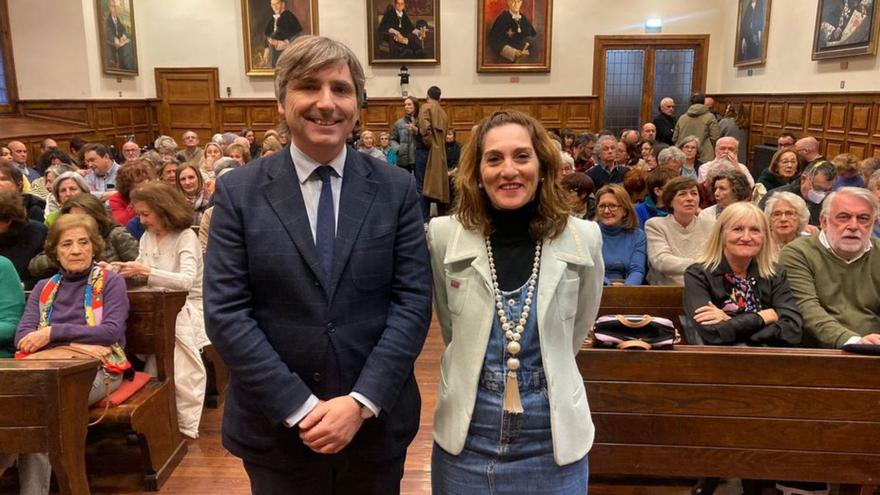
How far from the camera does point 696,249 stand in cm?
420

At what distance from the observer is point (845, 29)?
8312 millimetres

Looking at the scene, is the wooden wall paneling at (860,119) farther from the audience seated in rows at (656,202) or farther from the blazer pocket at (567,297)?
the blazer pocket at (567,297)

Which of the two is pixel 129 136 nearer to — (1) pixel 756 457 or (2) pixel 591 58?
(2) pixel 591 58

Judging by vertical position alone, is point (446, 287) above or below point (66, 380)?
above

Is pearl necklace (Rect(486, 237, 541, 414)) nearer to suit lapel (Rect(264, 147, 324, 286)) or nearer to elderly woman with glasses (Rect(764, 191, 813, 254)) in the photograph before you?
suit lapel (Rect(264, 147, 324, 286))

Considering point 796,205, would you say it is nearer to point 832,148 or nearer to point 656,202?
point 656,202

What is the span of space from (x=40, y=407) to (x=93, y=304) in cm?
74

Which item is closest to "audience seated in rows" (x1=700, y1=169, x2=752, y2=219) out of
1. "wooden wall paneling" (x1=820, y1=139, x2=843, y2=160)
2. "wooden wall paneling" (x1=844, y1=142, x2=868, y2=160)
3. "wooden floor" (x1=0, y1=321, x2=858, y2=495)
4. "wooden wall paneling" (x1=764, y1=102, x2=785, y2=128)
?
"wooden floor" (x1=0, y1=321, x2=858, y2=495)

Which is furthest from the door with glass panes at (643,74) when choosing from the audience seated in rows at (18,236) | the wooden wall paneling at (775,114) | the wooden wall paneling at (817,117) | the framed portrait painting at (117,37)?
the audience seated in rows at (18,236)

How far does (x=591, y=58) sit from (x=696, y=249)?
981 cm

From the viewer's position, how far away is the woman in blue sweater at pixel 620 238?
4.20 meters

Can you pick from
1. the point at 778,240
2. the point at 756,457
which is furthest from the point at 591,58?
the point at 756,457

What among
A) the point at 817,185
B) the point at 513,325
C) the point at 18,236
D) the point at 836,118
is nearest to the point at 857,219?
the point at 513,325

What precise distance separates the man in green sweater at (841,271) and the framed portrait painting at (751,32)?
29.9 feet
